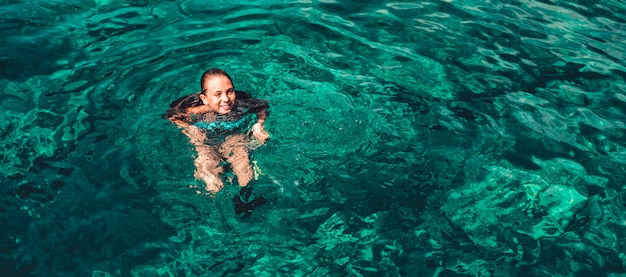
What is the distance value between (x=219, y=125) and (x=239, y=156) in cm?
55

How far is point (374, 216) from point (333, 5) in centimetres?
518

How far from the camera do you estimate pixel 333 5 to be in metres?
9.95

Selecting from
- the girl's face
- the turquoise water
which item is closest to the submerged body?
the girl's face

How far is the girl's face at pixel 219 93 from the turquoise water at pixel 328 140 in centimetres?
57

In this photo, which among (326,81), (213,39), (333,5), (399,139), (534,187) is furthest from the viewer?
(333,5)

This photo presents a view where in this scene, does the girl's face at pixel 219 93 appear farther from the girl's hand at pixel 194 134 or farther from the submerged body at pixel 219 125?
the girl's hand at pixel 194 134

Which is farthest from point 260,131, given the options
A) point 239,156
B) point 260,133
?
point 239,156

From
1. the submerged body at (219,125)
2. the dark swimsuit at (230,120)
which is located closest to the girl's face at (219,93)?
the submerged body at (219,125)

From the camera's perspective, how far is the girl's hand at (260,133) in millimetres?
6457

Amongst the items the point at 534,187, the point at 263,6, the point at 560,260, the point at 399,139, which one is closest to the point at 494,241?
the point at 560,260

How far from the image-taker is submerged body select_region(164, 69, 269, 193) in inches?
242

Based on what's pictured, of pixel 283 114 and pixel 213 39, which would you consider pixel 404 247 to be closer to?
pixel 283 114

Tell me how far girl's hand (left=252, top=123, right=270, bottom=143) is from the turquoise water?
0.19 metres

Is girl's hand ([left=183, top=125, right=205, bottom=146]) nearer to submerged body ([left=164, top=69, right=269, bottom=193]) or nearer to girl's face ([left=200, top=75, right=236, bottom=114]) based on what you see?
submerged body ([left=164, top=69, right=269, bottom=193])
